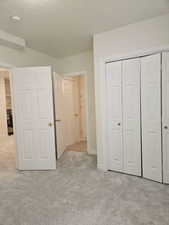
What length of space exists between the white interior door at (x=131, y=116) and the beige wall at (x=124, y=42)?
0.25 m

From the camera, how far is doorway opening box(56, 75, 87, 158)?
161 inches

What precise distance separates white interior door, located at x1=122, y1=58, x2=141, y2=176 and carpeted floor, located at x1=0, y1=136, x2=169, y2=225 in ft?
0.93

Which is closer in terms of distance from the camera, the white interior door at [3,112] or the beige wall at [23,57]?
the beige wall at [23,57]

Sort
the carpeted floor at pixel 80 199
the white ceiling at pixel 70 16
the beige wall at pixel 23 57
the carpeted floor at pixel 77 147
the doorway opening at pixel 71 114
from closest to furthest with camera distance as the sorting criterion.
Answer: the carpeted floor at pixel 80 199
the white ceiling at pixel 70 16
the beige wall at pixel 23 57
the doorway opening at pixel 71 114
the carpeted floor at pixel 77 147

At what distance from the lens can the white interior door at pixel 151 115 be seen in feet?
7.96

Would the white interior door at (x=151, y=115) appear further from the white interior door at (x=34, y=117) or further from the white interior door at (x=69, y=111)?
the white interior door at (x=69, y=111)

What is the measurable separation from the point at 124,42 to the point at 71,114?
289 cm

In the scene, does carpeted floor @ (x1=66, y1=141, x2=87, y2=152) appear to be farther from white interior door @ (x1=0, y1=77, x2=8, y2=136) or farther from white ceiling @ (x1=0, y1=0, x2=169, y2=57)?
white interior door @ (x1=0, y1=77, x2=8, y2=136)

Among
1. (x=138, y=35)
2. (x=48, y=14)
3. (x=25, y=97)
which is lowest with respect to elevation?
(x=25, y=97)

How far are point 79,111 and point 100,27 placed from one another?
3.31m

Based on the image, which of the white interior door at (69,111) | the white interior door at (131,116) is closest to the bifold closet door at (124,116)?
the white interior door at (131,116)

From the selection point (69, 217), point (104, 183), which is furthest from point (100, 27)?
point (69, 217)

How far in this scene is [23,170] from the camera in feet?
10.4

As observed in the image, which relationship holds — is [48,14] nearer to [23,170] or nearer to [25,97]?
[25,97]
